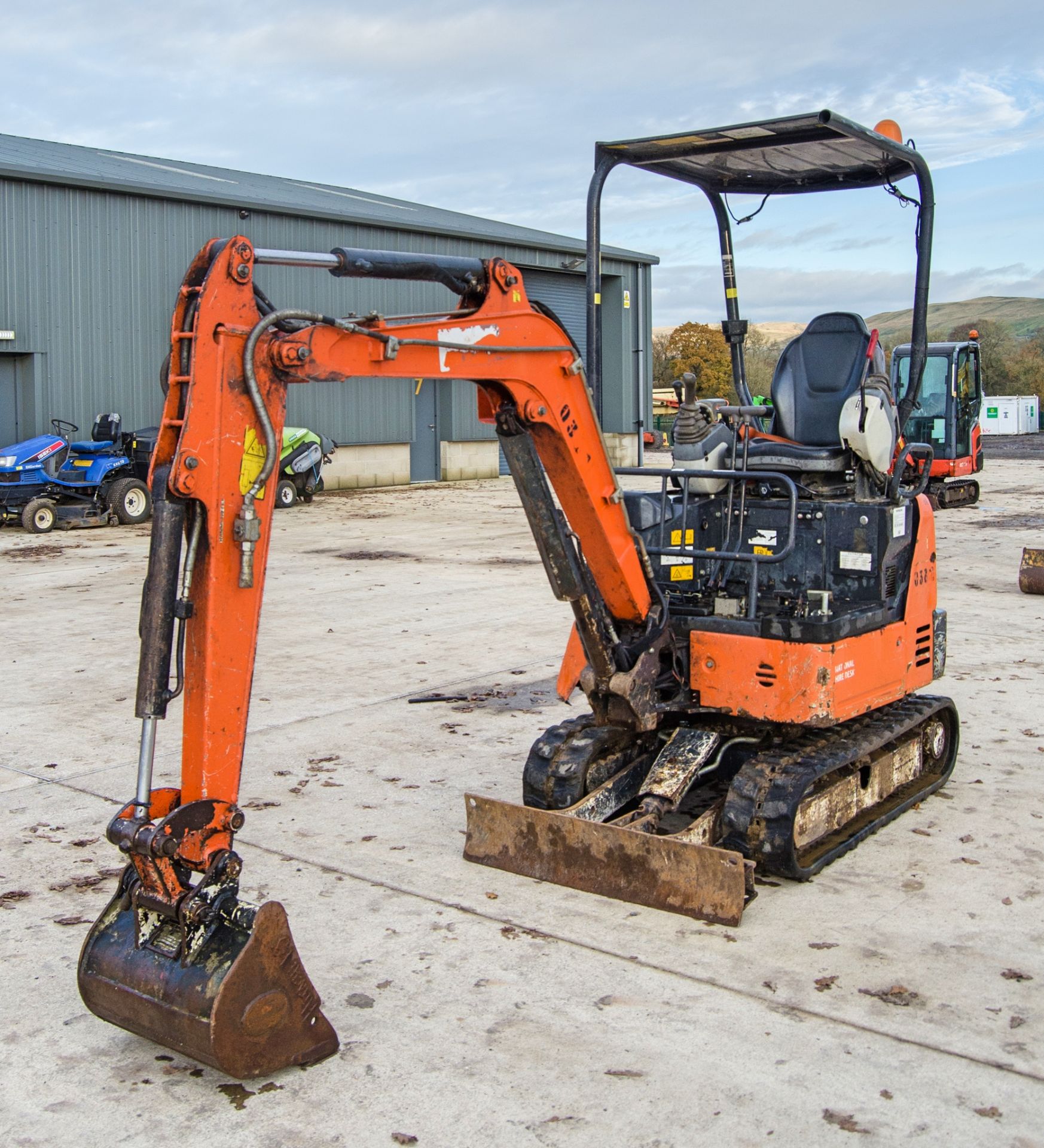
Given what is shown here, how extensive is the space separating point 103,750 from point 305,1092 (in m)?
3.95

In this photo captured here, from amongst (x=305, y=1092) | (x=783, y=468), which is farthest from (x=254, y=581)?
(x=783, y=468)

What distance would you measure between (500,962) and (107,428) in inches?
634

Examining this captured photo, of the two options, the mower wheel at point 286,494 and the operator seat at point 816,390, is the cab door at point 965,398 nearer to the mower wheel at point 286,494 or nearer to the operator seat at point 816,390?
the mower wheel at point 286,494

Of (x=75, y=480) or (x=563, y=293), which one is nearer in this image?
(x=75, y=480)

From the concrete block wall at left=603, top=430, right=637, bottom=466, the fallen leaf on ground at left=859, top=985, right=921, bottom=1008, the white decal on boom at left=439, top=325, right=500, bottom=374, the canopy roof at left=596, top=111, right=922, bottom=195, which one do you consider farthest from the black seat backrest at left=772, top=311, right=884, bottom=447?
the concrete block wall at left=603, top=430, right=637, bottom=466

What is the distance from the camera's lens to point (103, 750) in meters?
7.40

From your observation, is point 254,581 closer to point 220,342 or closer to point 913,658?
point 220,342

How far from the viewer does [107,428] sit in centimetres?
1925

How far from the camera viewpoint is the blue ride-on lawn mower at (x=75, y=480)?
61.5 ft

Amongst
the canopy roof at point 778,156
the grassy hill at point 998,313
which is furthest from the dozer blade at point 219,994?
the grassy hill at point 998,313

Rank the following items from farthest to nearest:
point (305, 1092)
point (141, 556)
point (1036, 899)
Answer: point (141, 556), point (1036, 899), point (305, 1092)

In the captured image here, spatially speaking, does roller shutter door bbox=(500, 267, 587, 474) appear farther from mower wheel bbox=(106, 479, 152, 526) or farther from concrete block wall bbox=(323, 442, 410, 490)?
mower wheel bbox=(106, 479, 152, 526)

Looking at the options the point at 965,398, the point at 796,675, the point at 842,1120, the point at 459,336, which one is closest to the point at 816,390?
the point at 796,675

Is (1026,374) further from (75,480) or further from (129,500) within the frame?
(75,480)
